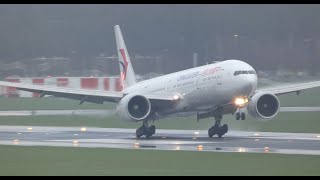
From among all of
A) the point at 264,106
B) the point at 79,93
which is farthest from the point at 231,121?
the point at 79,93

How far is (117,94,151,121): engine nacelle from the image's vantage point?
34062mm

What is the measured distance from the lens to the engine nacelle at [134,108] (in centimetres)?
3406

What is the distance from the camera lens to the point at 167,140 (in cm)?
3241

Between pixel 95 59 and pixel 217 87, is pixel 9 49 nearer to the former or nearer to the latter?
pixel 95 59

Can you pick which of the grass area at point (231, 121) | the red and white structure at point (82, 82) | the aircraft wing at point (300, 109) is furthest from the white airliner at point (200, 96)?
the red and white structure at point (82, 82)

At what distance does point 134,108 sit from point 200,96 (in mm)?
2852

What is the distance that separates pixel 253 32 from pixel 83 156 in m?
23.1

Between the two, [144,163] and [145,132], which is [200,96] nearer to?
[145,132]

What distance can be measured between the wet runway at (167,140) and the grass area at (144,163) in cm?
214

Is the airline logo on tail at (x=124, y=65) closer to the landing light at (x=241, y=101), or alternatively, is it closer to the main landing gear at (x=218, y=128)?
the main landing gear at (x=218, y=128)

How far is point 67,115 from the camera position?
49219 millimetres

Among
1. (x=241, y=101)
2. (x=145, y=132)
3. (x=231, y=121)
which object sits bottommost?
(x=145, y=132)
